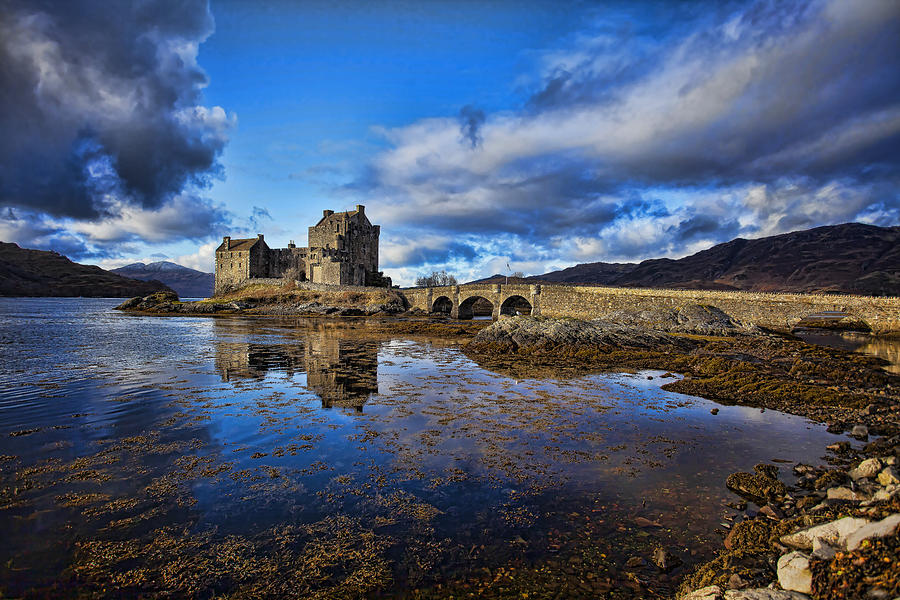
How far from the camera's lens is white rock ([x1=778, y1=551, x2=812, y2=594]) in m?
4.18

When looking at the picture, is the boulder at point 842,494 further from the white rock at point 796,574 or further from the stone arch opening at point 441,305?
the stone arch opening at point 441,305

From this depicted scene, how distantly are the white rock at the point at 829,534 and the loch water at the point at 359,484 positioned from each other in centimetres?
102

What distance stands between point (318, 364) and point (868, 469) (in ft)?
65.7

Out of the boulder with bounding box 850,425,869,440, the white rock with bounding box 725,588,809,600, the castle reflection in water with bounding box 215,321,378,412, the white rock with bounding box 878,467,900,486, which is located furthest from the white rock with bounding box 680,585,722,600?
the castle reflection in water with bounding box 215,321,378,412

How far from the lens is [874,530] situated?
4.32 metres

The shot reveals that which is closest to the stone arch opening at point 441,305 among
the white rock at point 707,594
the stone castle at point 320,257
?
the stone castle at point 320,257

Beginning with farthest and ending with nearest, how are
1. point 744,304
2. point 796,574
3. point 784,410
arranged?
point 744,304
point 784,410
point 796,574

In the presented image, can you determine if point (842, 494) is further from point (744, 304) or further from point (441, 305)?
point (441, 305)

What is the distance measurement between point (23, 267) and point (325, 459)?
24601cm

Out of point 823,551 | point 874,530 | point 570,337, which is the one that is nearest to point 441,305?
point 570,337

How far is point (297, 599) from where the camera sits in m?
4.83

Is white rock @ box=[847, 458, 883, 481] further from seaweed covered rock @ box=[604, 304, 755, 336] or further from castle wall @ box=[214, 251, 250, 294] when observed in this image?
castle wall @ box=[214, 251, 250, 294]

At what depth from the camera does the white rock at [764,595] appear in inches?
161

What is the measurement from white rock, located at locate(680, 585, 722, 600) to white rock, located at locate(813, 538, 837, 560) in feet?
3.55
